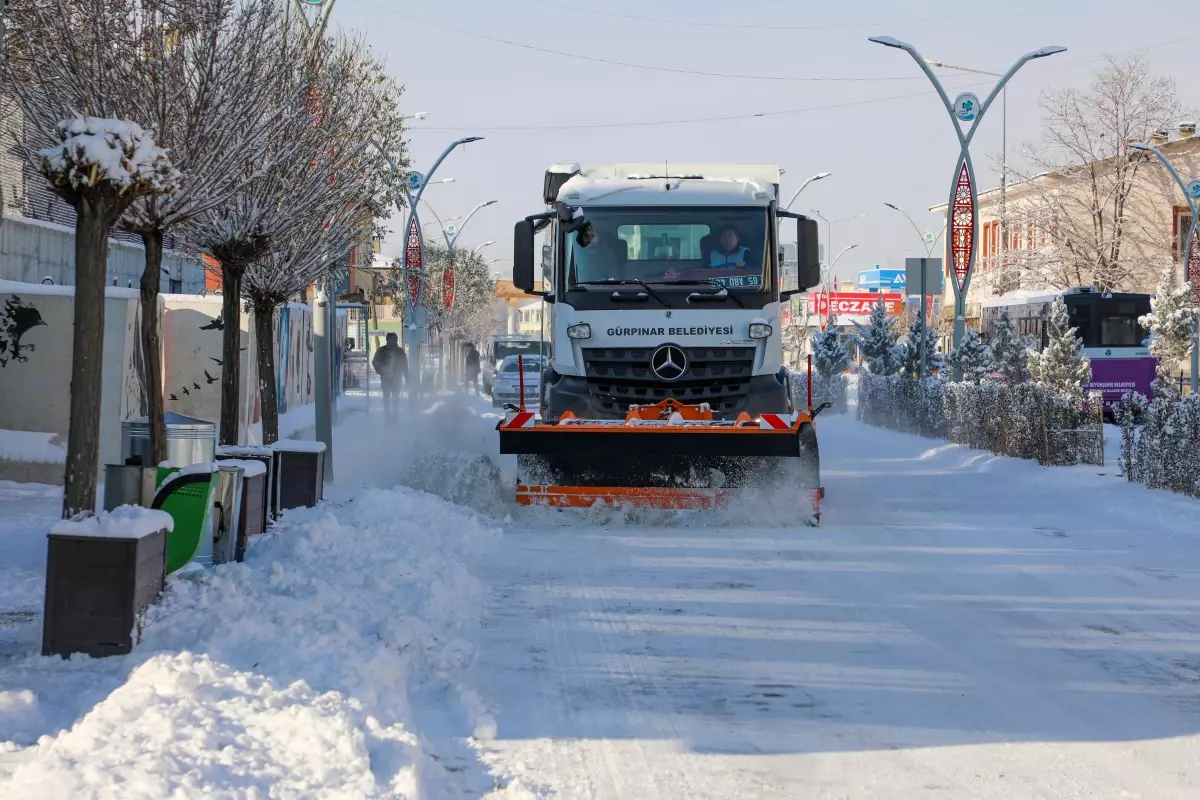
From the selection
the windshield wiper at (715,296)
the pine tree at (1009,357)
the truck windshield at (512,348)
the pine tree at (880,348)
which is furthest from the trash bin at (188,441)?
the pine tree at (880,348)

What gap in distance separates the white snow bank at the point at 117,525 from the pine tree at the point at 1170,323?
36.2 m

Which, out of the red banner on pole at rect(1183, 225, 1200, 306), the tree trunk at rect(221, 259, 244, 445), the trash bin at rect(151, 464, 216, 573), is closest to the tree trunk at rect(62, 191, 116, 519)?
the trash bin at rect(151, 464, 216, 573)

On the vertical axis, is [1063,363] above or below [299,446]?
above

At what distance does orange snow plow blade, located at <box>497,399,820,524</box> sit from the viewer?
1249cm

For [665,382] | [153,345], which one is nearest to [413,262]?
[665,382]

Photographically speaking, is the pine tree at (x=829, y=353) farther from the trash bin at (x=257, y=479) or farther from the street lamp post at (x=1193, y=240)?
the trash bin at (x=257, y=479)

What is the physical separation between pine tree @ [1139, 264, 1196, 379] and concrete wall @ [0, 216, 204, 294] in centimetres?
2570

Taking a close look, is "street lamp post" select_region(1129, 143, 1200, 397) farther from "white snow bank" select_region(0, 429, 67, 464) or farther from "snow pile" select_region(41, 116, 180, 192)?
"snow pile" select_region(41, 116, 180, 192)

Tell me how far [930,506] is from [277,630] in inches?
389

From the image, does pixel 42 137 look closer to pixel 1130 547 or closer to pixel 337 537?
pixel 337 537

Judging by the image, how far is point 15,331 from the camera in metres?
15.6

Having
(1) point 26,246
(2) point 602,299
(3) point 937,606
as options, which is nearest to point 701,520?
(2) point 602,299

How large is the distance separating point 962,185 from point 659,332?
13.5 meters

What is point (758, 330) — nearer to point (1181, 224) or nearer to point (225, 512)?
point (225, 512)
